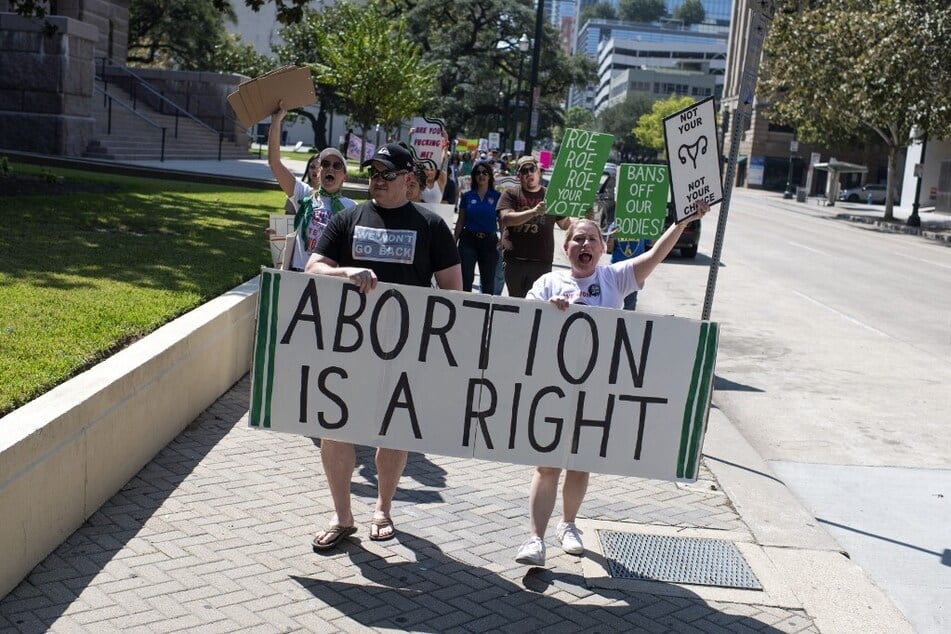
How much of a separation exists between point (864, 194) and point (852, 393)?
6494cm

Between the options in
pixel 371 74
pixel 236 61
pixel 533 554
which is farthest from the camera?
pixel 236 61

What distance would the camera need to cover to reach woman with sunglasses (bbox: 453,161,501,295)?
10.2 meters

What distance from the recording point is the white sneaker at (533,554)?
5.21 metres

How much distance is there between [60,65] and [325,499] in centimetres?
2337

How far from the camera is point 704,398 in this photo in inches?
211

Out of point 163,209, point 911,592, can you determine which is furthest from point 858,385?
point 163,209

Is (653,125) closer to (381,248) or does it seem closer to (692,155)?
(692,155)

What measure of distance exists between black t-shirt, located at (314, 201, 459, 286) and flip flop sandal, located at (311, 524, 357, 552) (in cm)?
127

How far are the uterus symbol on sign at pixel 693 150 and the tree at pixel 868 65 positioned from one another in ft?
110

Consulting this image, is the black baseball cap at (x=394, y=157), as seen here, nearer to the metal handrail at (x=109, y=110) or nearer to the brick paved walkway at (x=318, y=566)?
the brick paved walkway at (x=318, y=566)

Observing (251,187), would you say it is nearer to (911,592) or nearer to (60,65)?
(60,65)

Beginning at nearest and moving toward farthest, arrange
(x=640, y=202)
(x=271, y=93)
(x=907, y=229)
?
1. (x=271, y=93)
2. (x=640, y=202)
3. (x=907, y=229)

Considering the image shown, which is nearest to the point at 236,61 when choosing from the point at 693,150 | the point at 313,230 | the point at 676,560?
the point at 313,230

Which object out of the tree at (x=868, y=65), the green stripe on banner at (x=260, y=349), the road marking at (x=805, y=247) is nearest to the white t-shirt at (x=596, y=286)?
the green stripe on banner at (x=260, y=349)
